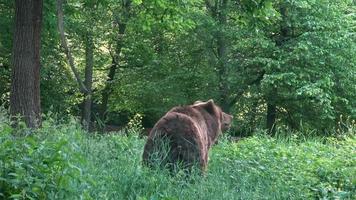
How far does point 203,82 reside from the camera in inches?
952

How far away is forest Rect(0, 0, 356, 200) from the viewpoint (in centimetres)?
759

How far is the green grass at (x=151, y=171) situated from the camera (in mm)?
4770

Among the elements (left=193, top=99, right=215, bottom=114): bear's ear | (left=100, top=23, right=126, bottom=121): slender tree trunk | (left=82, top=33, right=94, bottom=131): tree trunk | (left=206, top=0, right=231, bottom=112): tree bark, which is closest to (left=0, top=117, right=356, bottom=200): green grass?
(left=193, top=99, right=215, bottom=114): bear's ear

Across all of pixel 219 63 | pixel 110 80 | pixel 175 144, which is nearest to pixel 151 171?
pixel 175 144

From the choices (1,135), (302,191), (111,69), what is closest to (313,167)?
(302,191)

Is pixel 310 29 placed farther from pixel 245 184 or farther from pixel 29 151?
pixel 29 151

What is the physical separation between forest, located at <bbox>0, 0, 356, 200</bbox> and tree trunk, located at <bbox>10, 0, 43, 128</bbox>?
0.06 feet

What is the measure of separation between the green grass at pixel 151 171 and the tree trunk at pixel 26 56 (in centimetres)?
149

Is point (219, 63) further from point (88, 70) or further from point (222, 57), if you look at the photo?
point (88, 70)

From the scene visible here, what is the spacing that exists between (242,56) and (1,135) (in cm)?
1955

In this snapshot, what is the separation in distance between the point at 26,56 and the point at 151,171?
4.27 meters

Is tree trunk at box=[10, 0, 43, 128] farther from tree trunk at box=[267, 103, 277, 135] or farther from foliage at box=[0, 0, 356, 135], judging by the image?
tree trunk at box=[267, 103, 277, 135]

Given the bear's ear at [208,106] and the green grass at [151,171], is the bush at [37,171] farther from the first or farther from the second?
the bear's ear at [208,106]

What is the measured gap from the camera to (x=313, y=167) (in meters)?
8.16
